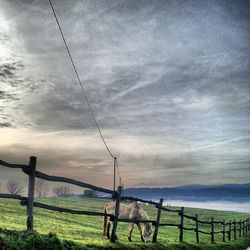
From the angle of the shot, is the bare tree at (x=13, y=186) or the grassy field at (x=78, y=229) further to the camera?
the bare tree at (x=13, y=186)

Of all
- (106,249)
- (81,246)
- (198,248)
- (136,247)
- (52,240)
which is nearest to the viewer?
(52,240)

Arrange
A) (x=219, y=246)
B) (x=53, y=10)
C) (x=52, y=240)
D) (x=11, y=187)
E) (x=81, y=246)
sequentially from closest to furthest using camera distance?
(x=52, y=240), (x=81, y=246), (x=53, y=10), (x=219, y=246), (x=11, y=187)

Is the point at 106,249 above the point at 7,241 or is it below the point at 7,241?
below

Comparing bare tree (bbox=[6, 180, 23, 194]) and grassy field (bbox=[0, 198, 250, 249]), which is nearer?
grassy field (bbox=[0, 198, 250, 249])

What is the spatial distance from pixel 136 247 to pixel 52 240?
440cm

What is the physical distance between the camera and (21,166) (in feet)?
24.3

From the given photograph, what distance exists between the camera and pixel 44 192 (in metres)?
140

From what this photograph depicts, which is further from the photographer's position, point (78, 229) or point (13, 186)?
point (13, 186)

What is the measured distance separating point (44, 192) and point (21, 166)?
142 metres

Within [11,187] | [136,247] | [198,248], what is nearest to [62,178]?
[136,247]

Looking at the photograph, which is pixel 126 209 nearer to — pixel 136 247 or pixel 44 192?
pixel 136 247

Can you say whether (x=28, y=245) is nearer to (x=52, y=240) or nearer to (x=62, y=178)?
(x=52, y=240)

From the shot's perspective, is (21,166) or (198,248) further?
(198,248)

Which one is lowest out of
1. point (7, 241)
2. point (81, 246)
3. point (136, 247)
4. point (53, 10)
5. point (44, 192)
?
point (44, 192)
